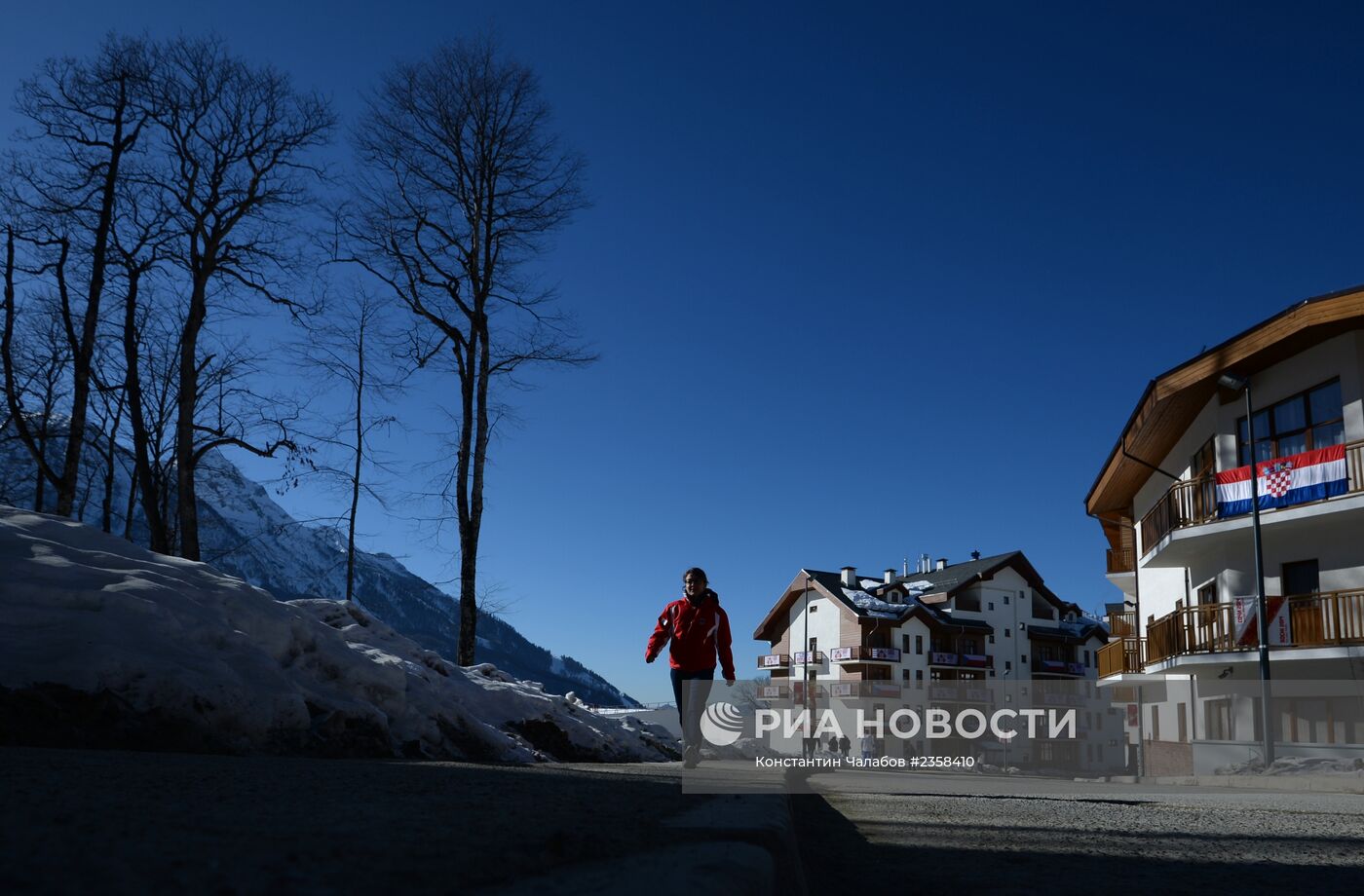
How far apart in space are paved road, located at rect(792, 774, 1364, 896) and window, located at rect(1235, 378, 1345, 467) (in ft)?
53.4

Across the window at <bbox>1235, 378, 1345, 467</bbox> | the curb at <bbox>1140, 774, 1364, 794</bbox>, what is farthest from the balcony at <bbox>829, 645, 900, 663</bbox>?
the curb at <bbox>1140, 774, 1364, 794</bbox>

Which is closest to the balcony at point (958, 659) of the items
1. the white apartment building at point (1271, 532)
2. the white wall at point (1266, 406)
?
the white apartment building at point (1271, 532)

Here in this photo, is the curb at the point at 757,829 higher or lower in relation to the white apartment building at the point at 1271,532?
lower

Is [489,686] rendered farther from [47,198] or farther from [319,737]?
[47,198]

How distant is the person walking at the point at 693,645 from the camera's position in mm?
7734

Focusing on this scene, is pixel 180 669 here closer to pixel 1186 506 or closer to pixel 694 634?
pixel 694 634

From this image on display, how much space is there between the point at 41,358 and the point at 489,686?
15403 millimetres

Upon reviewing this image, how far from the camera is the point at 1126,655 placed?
3047cm

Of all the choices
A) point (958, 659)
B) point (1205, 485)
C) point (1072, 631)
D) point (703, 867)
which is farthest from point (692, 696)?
point (1072, 631)

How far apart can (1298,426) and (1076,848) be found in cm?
2054

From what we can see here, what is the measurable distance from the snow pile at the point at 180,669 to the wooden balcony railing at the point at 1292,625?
54.1 ft

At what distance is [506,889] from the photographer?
1.68 m

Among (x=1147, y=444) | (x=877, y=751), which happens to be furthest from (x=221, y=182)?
(x=877, y=751)

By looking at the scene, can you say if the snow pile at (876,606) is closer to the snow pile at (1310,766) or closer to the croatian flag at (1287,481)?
the croatian flag at (1287,481)
